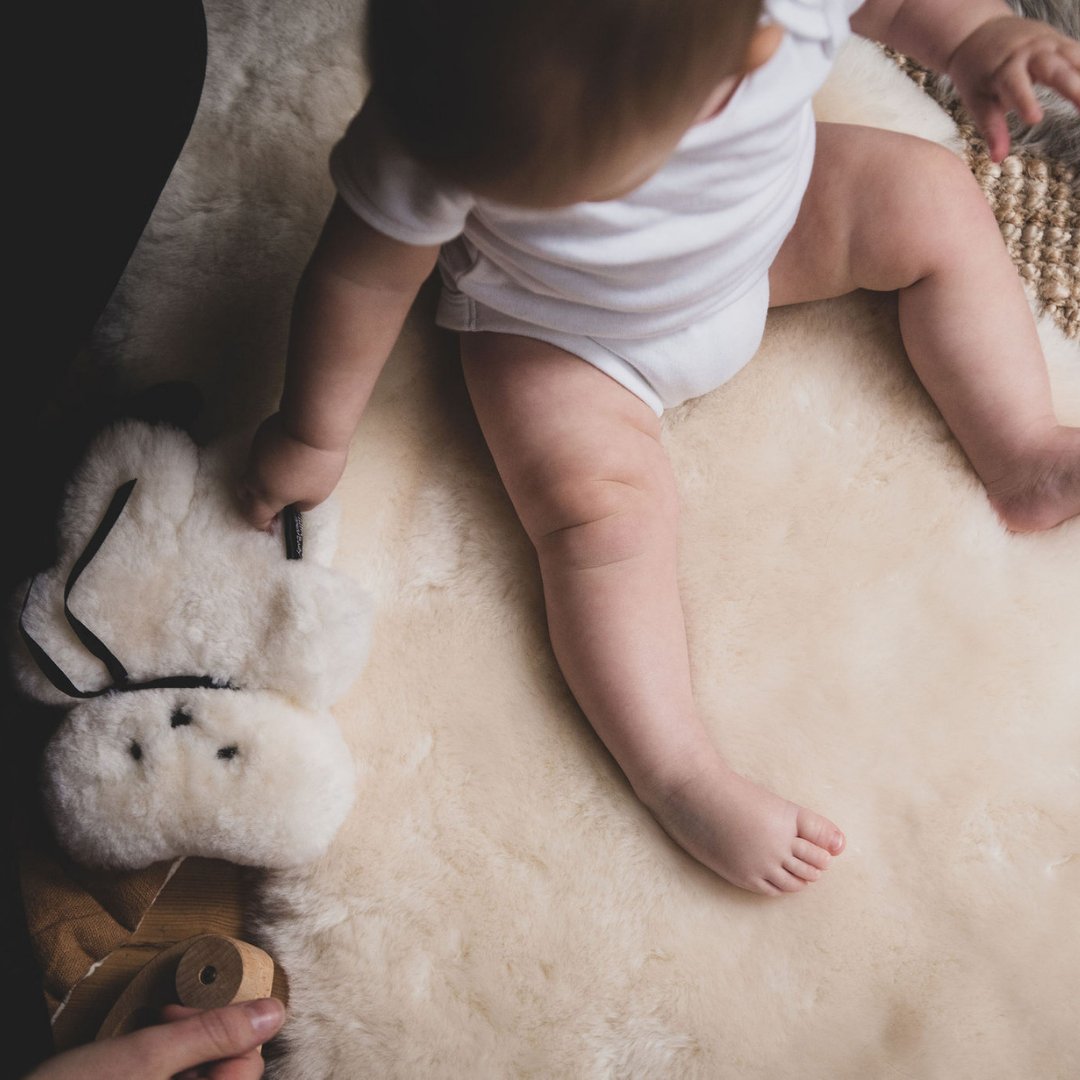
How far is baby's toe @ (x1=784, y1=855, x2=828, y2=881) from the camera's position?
2.40 ft

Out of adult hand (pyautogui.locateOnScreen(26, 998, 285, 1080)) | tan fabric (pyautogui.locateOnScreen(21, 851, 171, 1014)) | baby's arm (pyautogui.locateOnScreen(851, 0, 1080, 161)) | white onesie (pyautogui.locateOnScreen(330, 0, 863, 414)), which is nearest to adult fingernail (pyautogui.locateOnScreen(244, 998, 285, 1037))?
adult hand (pyautogui.locateOnScreen(26, 998, 285, 1080))

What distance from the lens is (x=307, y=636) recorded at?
709 millimetres

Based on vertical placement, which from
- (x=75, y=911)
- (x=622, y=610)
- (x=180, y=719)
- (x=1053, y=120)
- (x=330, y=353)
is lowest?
(x=75, y=911)

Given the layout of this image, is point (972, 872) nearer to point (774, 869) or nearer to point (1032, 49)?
point (774, 869)

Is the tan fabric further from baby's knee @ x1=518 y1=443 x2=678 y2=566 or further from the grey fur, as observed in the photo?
the grey fur

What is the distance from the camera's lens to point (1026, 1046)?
719mm

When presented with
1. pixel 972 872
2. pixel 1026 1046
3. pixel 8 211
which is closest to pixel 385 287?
pixel 8 211

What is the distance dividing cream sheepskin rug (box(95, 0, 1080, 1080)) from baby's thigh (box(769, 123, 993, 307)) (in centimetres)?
9

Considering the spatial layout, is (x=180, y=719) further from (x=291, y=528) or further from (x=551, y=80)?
(x=551, y=80)

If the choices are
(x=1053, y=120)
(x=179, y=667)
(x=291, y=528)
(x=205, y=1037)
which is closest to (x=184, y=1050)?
(x=205, y=1037)

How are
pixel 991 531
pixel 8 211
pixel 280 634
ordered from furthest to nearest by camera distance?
pixel 991 531
pixel 280 634
pixel 8 211

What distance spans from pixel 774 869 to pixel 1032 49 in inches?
27.1

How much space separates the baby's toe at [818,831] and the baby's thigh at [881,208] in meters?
0.46

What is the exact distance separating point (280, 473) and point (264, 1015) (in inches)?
15.8
